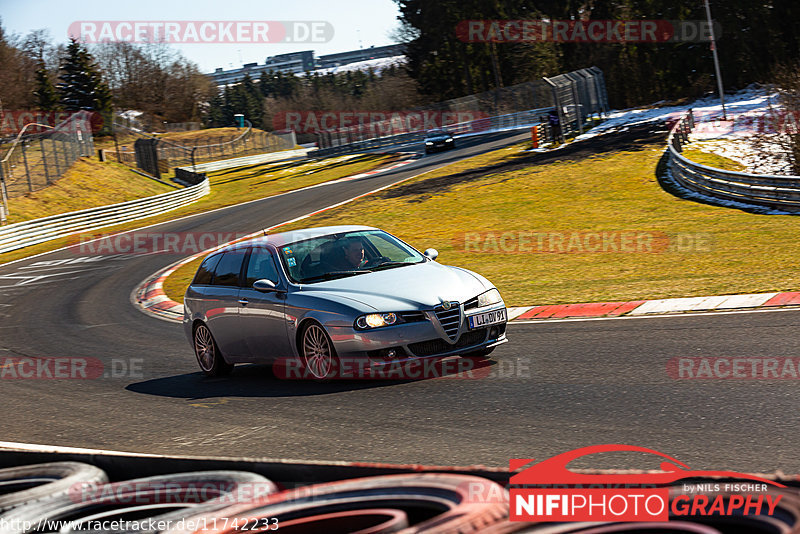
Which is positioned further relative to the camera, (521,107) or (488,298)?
(521,107)

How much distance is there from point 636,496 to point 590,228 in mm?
19894

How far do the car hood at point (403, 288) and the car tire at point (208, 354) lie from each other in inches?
80.0

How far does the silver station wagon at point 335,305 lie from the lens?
8234 mm

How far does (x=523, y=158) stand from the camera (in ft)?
130

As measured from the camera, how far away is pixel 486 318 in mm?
8648

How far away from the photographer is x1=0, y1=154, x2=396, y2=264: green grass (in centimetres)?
3872

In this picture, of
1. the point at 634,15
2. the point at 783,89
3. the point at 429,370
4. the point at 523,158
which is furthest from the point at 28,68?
the point at 429,370

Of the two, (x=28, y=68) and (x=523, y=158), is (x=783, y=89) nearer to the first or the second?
(x=523, y=158)

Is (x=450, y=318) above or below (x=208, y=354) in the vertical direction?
above

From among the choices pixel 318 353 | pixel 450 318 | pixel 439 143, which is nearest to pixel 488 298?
pixel 450 318

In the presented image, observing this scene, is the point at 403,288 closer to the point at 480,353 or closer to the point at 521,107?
the point at 480,353

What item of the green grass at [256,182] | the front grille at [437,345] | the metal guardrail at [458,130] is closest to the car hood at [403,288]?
the front grille at [437,345]

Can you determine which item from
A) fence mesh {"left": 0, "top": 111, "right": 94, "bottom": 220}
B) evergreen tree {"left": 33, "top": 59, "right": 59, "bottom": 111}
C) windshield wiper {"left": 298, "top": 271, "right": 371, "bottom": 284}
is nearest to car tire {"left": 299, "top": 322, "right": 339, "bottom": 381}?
windshield wiper {"left": 298, "top": 271, "right": 371, "bottom": 284}

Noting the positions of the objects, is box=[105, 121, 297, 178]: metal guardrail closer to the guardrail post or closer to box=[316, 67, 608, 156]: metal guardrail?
box=[316, 67, 608, 156]: metal guardrail
